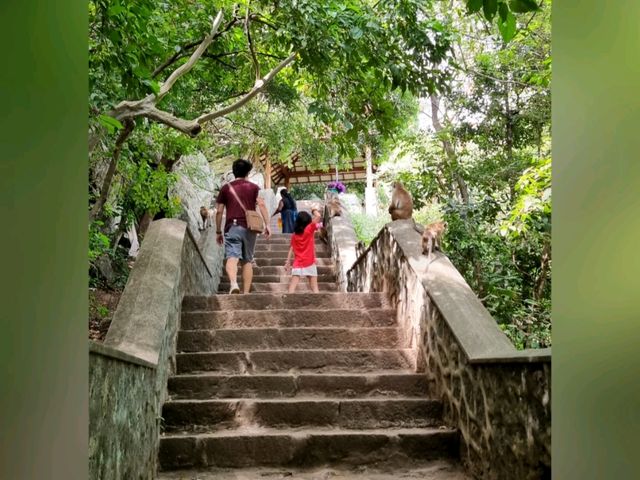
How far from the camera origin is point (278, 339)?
5859 millimetres

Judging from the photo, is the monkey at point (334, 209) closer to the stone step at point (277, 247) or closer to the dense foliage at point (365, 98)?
the stone step at point (277, 247)

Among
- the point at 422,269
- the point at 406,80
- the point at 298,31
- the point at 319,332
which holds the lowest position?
the point at 319,332

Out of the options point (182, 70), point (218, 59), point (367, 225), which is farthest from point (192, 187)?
point (182, 70)

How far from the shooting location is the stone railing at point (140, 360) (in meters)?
2.97

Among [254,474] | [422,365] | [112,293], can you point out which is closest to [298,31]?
[422,365]

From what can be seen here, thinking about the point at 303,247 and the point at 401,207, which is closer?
the point at 401,207

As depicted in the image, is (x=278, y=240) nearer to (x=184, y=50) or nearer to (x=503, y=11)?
(x=184, y=50)

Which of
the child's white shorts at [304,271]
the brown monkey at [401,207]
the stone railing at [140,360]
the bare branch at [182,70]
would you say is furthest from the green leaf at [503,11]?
the child's white shorts at [304,271]

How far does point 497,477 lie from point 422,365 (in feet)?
5.47

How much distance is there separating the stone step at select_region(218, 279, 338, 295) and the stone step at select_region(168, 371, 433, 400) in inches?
138

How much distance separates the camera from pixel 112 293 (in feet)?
35.2

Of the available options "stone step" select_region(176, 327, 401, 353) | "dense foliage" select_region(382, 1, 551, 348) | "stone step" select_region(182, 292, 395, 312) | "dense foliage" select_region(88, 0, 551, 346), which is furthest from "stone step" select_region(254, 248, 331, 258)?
"stone step" select_region(176, 327, 401, 353)

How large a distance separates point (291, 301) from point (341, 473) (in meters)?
2.64
